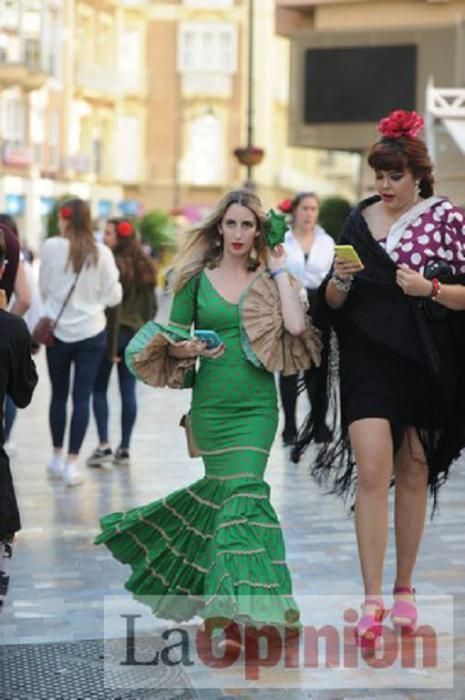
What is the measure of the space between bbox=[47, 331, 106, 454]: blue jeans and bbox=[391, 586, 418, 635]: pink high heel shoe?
435 cm

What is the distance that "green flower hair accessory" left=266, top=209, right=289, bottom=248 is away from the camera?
623 cm

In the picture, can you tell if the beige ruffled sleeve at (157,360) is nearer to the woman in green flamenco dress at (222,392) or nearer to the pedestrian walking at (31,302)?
the woman in green flamenco dress at (222,392)

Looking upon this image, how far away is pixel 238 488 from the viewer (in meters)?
6.01

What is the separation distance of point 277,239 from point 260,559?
1341 millimetres

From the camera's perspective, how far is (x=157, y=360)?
6246 mm

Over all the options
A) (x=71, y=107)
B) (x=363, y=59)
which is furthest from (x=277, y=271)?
(x=71, y=107)

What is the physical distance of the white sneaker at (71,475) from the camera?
32.9 ft

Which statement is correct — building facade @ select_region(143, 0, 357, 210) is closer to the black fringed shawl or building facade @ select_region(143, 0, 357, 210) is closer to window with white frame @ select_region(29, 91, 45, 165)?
window with white frame @ select_region(29, 91, 45, 165)

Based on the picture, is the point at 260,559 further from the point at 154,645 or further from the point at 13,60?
the point at 13,60

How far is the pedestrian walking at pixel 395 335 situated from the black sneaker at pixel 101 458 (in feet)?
16.3

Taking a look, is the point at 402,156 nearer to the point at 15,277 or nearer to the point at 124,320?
the point at 15,277

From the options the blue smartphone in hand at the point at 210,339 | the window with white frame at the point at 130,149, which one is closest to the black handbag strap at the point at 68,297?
the blue smartphone in hand at the point at 210,339

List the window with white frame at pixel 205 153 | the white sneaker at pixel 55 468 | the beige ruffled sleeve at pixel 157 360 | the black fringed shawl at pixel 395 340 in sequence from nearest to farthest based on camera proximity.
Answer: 1. the black fringed shawl at pixel 395 340
2. the beige ruffled sleeve at pixel 157 360
3. the white sneaker at pixel 55 468
4. the window with white frame at pixel 205 153

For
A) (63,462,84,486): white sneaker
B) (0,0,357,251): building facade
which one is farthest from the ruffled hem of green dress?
(0,0,357,251): building facade
